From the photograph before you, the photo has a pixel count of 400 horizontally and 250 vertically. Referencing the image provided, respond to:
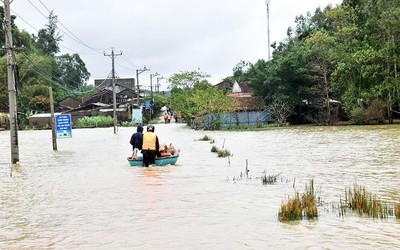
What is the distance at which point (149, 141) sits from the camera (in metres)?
16.8

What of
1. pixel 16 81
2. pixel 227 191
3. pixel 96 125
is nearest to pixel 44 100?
pixel 96 125

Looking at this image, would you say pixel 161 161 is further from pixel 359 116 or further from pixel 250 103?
pixel 250 103

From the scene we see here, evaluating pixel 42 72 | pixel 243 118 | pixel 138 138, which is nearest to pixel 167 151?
pixel 138 138

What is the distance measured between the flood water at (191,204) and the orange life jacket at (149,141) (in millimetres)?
763

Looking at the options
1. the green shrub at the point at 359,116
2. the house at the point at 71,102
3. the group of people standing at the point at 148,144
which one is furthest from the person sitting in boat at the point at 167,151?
the house at the point at 71,102

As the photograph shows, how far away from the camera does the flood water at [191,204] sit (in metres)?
7.47

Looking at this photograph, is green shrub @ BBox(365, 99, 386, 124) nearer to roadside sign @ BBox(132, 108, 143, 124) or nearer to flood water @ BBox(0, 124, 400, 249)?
flood water @ BBox(0, 124, 400, 249)

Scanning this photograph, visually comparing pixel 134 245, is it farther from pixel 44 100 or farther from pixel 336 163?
pixel 44 100

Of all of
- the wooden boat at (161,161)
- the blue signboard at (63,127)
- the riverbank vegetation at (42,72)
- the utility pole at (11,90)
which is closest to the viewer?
the wooden boat at (161,161)

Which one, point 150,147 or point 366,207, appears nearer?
point 366,207

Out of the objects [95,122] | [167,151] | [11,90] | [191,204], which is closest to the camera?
[191,204]

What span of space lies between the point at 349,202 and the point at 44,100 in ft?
231

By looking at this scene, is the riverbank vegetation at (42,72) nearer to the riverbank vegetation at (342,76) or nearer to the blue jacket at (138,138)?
the riverbank vegetation at (342,76)

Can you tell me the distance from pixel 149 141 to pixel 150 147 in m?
0.28
